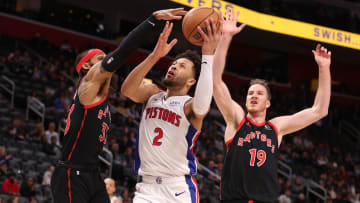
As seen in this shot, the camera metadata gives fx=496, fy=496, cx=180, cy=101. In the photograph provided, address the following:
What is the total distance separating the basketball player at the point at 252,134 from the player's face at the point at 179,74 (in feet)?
0.77

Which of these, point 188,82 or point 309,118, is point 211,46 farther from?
point 309,118

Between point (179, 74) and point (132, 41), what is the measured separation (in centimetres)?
55

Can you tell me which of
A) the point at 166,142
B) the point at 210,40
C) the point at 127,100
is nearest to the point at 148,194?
the point at 166,142

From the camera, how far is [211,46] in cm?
388

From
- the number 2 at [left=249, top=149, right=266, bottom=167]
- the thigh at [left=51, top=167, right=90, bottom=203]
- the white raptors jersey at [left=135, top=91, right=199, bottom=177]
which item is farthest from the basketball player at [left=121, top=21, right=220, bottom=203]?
the number 2 at [left=249, top=149, right=266, bottom=167]

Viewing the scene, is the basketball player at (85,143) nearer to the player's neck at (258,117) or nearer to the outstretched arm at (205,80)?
the outstretched arm at (205,80)

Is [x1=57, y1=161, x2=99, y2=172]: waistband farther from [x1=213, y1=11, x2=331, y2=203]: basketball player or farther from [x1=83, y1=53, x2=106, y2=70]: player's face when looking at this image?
[x1=213, y1=11, x2=331, y2=203]: basketball player

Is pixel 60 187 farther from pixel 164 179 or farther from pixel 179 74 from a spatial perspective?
pixel 179 74

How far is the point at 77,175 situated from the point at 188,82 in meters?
1.25

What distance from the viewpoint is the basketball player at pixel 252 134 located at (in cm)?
429

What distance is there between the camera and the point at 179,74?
4219 mm

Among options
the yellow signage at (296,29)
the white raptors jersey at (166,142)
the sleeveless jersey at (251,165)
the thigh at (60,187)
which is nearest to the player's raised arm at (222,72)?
the sleeveless jersey at (251,165)

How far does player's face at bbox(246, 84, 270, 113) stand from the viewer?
15.3 ft

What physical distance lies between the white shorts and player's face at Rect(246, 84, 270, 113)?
39.5 inches
